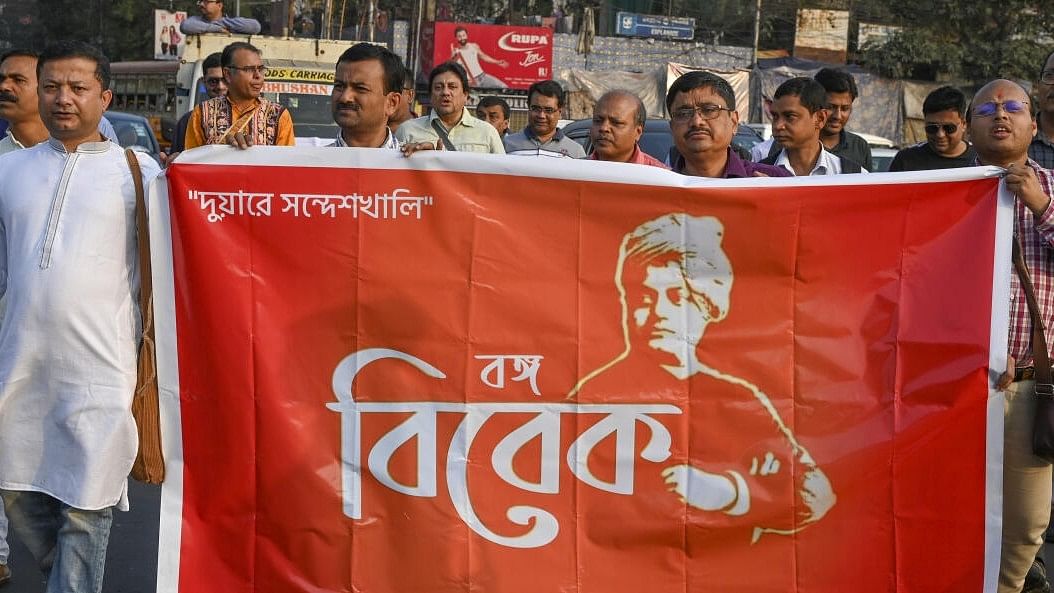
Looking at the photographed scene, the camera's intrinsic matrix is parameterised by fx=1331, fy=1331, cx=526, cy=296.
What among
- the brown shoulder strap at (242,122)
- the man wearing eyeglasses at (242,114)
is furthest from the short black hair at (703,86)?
the brown shoulder strap at (242,122)

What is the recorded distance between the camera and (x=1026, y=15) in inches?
1160

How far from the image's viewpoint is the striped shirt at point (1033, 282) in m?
4.18

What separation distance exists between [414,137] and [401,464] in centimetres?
287

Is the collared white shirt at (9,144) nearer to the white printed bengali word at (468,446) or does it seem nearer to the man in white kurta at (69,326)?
the man in white kurta at (69,326)

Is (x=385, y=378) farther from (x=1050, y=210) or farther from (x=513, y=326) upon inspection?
(x=1050, y=210)

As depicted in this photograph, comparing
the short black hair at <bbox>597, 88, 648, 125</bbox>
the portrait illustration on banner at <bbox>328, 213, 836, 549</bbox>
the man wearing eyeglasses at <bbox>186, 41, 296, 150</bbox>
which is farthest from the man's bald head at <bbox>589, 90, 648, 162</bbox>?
the man wearing eyeglasses at <bbox>186, 41, 296, 150</bbox>

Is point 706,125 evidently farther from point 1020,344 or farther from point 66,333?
point 66,333

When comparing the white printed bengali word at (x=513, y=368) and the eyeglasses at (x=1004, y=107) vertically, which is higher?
the eyeglasses at (x=1004, y=107)

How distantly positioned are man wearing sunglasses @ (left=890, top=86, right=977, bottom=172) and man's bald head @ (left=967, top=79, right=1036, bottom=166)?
2193mm

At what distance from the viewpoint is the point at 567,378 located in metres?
4.04

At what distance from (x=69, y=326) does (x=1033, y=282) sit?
293 centimetres

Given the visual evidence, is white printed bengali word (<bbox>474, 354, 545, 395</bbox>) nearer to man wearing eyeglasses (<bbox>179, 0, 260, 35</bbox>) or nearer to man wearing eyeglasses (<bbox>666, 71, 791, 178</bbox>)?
man wearing eyeglasses (<bbox>666, 71, 791, 178</bbox>)

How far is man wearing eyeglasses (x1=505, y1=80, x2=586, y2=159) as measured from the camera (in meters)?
7.48

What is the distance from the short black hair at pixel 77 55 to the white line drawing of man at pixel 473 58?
25.0m
